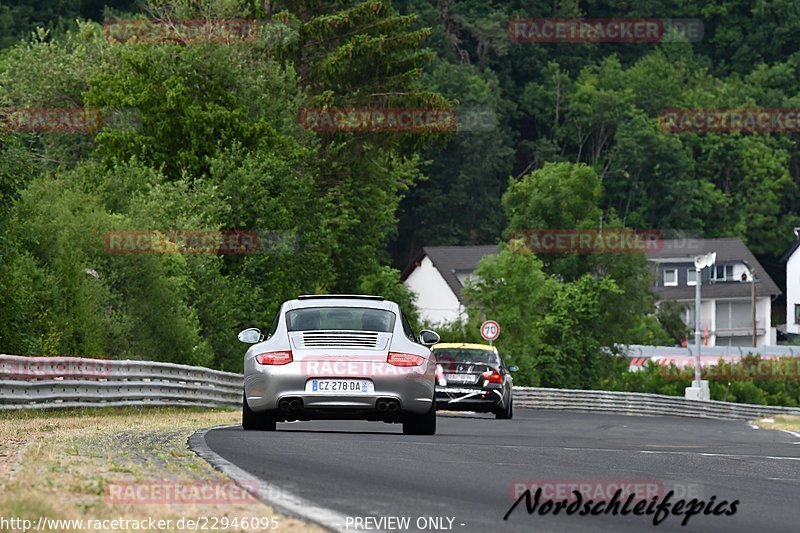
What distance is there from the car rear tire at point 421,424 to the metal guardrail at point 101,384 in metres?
7.43

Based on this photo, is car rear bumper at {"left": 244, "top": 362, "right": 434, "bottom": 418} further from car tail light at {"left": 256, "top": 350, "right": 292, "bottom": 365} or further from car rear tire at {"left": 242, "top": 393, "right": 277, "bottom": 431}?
car rear tire at {"left": 242, "top": 393, "right": 277, "bottom": 431}

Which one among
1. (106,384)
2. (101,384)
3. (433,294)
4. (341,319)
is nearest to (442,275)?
(433,294)

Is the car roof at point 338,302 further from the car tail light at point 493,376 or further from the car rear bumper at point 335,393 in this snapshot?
the car tail light at point 493,376

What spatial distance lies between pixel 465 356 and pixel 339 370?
49.0 ft

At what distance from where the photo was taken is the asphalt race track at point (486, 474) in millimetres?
9781

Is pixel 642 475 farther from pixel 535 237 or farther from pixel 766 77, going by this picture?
pixel 766 77

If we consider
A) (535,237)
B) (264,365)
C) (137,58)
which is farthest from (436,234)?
(264,365)

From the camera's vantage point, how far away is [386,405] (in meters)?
17.0

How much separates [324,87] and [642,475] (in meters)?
47.2

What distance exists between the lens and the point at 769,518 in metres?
10.3

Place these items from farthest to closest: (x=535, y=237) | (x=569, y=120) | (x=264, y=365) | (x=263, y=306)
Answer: (x=569, y=120) < (x=535, y=237) < (x=263, y=306) < (x=264, y=365)

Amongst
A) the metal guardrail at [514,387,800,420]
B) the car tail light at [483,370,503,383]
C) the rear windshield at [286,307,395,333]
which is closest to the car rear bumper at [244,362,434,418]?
the rear windshield at [286,307,395,333]

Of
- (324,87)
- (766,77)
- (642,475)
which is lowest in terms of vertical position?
(642,475)

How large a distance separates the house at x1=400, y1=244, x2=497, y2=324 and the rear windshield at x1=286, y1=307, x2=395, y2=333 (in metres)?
90.4
